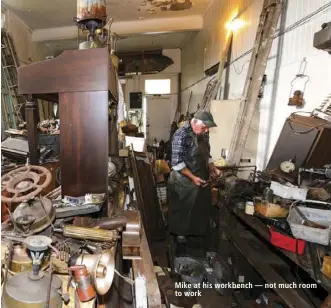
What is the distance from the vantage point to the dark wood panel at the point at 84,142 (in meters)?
1.53

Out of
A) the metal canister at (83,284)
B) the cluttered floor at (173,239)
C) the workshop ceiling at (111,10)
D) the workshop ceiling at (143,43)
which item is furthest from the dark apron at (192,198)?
the workshop ceiling at (143,43)

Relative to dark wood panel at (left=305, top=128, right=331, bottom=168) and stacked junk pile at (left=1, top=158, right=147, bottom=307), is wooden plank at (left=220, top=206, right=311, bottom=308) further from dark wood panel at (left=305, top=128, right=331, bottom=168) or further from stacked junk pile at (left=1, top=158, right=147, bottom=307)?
stacked junk pile at (left=1, top=158, right=147, bottom=307)

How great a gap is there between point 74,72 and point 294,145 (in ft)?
5.53

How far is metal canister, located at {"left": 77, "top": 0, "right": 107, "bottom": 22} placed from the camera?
1698 millimetres

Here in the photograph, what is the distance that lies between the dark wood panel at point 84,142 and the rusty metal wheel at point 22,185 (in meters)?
0.22

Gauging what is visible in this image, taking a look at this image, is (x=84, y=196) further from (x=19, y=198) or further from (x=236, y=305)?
(x=236, y=305)

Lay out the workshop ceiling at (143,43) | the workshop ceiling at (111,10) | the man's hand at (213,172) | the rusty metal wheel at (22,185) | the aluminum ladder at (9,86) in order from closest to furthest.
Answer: the rusty metal wheel at (22,185), the man's hand at (213,172), the aluminum ladder at (9,86), the workshop ceiling at (111,10), the workshop ceiling at (143,43)

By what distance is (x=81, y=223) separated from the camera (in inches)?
53.9

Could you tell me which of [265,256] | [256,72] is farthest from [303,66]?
[265,256]

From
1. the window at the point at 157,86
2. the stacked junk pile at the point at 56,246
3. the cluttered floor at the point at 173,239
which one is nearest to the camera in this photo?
the stacked junk pile at the point at 56,246

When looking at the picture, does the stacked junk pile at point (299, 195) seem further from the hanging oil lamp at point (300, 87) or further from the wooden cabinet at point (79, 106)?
the wooden cabinet at point (79, 106)

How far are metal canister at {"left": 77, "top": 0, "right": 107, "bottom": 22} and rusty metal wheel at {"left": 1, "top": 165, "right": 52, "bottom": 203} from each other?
0.96 meters

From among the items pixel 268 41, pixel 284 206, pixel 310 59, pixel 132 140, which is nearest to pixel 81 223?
pixel 284 206

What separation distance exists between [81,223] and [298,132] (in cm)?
173
